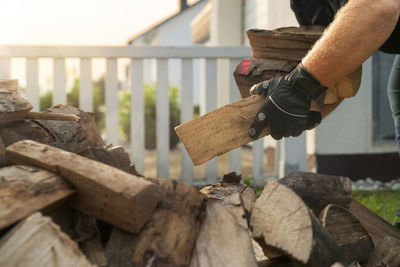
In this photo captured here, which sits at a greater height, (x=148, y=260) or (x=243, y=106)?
(x=243, y=106)

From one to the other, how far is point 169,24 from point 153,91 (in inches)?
485

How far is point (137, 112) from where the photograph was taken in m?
4.27

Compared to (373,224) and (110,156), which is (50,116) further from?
(373,224)

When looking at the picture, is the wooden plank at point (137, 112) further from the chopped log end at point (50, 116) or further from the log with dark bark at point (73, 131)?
the chopped log end at point (50, 116)

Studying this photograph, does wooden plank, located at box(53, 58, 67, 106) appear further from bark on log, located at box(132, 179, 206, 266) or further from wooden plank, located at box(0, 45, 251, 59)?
bark on log, located at box(132, 179, 206, 266)

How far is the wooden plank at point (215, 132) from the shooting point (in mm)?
1632

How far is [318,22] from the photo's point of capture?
1.99 meters

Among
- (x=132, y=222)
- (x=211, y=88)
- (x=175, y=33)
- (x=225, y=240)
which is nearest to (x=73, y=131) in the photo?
(x=132, y=222)

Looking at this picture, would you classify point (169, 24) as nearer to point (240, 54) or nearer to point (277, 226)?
point (240, 54)

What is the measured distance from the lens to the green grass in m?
2.85

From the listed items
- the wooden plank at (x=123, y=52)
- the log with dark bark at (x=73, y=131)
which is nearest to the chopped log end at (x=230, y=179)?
the log with dark bark at (x=73, y=131)

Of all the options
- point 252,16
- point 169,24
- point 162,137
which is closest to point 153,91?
point 252,16

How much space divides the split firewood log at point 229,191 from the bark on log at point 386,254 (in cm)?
46

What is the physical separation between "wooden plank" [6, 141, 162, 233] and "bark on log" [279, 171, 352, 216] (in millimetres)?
673
